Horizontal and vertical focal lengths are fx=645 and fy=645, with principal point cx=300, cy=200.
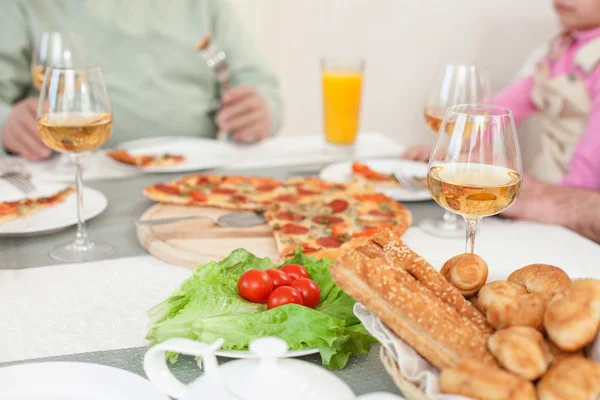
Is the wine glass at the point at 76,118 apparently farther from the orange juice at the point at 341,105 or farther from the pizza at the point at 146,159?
the orange juice at the point at 341,105

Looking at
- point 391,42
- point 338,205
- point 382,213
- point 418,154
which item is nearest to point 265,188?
point 338,205

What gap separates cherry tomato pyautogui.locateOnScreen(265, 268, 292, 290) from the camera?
986mm

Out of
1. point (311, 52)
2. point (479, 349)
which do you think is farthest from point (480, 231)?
point (311, 52)

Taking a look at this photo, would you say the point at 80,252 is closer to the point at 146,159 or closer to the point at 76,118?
the point at 76,118

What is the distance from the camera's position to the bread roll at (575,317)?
67 cm

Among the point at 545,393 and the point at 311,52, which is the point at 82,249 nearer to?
the point at 545,393

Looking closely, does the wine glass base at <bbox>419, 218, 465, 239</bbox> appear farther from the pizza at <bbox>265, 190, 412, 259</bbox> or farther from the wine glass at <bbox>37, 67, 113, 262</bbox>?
the wine glass at <bbox>37, 67, 113, 262</bbox>

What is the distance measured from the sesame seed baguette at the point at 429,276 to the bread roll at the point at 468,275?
0.02 metres

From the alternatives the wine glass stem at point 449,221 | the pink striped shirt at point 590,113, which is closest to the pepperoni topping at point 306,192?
the wine glass stem at point 449,221

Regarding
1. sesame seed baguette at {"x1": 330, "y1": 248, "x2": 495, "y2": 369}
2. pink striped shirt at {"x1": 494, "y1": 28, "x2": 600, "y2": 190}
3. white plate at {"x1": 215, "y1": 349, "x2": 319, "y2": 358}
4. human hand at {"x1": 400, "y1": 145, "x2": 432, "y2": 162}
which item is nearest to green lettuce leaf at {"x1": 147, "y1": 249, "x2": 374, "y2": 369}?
white plate at {"x1": 215, "y1": 349, "x2": 319, "y2": 358}

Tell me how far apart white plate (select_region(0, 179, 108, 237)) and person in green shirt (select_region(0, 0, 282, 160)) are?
2.51ft

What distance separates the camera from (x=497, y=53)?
3.40 meters

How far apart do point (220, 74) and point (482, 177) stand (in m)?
1.38

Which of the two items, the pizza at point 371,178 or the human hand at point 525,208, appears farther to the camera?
the pizza at point 371,178
